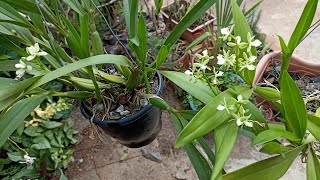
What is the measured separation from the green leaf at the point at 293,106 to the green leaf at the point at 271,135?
12 millimetres

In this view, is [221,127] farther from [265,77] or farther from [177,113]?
[265,77]

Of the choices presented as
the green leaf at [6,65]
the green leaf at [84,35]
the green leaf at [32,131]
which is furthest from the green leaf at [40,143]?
the green leaf at [84,35]

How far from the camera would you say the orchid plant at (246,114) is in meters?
0.74

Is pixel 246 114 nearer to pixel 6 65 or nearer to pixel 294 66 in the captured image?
pixel 6 65

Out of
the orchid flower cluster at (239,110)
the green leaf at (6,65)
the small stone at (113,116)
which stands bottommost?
the small stone at (113,116)

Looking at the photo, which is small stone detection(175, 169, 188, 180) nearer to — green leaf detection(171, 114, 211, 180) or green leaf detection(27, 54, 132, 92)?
green leaf detection(171, 114, 211, 180)

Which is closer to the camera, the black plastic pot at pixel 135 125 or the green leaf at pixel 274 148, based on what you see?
the green leaf at pixel 274 148

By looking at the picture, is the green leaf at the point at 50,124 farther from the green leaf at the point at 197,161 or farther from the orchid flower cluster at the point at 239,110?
the orchid flower cluster at the point at 239,110

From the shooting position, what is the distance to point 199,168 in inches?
37.1

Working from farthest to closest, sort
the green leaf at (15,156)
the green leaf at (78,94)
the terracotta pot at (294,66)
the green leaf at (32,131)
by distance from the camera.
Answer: the terracotta pot at (294,66) → the green leaf at (32,131) → the green leaf at (15,156) → the green leaf at (78,94)

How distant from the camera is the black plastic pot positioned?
3.65 ft

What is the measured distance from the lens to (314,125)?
0.80 meters

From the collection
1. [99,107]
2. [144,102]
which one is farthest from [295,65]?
[99,107]

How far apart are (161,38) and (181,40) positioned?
17 centimetres
